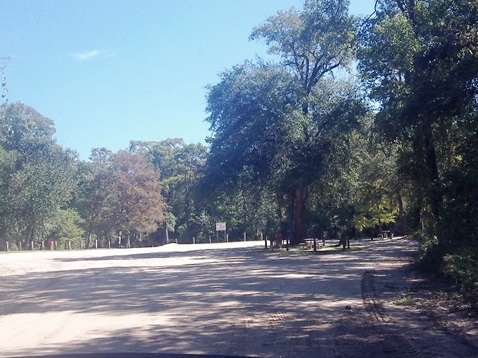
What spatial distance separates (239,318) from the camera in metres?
12.6

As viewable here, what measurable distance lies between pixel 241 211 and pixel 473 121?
70673 millimetres

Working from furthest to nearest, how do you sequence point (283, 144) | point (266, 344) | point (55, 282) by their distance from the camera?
point (283, 144), point (55, 282), point (266, 344)

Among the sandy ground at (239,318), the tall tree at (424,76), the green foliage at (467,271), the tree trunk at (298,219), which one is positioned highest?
the tall tree at (424,76)

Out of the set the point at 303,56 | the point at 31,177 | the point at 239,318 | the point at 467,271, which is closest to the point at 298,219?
the point at 303,56

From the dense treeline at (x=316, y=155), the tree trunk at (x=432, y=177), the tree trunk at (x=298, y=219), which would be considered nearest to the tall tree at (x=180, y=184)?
the dense treeline at (x=316, y=155)

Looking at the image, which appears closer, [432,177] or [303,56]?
[432,177]

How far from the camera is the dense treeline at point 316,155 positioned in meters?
17.8

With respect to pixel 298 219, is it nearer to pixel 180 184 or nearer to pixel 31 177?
pixel 31 177

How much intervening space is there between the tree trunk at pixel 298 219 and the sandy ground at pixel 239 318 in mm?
23605

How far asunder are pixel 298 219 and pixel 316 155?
317 inches

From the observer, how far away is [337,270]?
24.1m

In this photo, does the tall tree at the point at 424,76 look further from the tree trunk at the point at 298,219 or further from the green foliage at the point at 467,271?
the tree trunk at the point at 298,219

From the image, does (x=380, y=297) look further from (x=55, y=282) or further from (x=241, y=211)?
(x=241, y=211)

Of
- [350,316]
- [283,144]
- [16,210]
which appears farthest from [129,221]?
[350,316]
